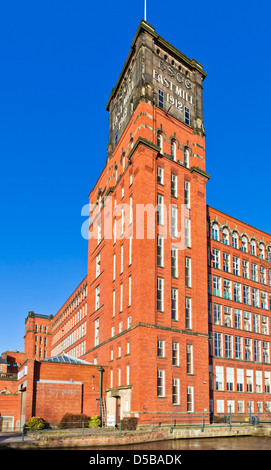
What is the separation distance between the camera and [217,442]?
111ft

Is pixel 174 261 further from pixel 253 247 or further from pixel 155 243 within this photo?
pixel 253 247

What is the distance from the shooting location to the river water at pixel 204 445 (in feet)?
97.6

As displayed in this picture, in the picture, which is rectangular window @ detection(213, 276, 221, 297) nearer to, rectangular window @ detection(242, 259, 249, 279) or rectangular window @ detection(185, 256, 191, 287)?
rectangular window @ detection(242, 259, 249, 279)

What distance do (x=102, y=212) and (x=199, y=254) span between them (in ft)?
55.3

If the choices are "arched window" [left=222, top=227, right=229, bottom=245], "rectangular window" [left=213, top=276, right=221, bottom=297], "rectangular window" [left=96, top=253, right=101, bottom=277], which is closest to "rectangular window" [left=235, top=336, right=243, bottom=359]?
"rectangular window" [left=213, top=276, right=221, bottom=297]

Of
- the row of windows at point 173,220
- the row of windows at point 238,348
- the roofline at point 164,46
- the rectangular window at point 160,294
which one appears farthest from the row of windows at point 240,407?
the roofline at point 164,46

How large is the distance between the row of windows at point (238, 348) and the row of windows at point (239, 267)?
778 centimetres

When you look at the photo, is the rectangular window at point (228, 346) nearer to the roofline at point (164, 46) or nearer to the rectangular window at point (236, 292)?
the rectangular window at point (236, 292)

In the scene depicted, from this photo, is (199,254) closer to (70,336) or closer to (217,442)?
(217,442)

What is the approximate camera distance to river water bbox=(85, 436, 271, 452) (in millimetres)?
29736

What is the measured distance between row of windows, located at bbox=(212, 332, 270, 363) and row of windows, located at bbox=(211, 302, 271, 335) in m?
1.34

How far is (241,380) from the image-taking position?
51.1 metres

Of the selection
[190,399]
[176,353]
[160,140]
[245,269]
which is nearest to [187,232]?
[160,140]

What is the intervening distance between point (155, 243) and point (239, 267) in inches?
714
